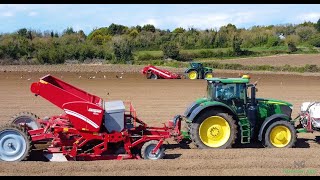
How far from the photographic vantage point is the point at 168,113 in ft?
55.1

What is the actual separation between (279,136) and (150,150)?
308cm

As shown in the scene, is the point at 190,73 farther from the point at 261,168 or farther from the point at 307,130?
the point at 261,168

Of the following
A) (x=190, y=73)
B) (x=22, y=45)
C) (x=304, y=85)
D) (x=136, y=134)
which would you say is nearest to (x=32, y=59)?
(x=22, y=45)

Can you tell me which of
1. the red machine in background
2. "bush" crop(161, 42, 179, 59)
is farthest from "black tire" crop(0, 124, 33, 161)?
"bush" crop(161, 42, 179, 59)

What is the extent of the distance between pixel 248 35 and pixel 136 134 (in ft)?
195

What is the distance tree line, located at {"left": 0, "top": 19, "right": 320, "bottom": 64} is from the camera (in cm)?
5050

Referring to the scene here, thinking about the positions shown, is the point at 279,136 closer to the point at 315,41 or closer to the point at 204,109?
the point at 204,109

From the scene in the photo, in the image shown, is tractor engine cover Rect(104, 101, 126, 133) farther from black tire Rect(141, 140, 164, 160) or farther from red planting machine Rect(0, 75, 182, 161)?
black tire Rect(141, 140, 164, 160)

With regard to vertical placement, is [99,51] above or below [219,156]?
above

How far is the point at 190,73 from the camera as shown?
1255 inches

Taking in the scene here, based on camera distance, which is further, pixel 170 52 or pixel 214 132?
pixel 170 52

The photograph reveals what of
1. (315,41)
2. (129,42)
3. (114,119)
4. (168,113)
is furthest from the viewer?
(315,41)

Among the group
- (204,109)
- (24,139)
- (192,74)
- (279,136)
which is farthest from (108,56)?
(24,139)

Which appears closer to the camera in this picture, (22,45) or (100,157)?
(100,157)
